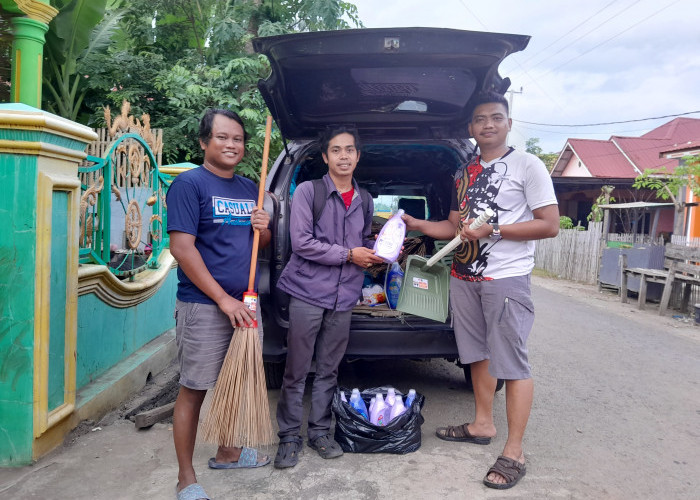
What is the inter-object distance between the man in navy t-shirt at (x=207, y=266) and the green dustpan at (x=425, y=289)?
45.5 inches

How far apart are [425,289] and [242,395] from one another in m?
1.41

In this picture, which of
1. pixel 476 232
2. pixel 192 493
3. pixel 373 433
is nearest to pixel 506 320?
pixel 476 232

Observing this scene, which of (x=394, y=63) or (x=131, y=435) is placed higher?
(x=394, y=63)

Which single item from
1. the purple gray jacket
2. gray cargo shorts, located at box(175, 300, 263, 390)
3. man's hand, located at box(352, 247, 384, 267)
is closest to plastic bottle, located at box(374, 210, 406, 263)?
man's hand, located at box(352, 247, 384, 267)

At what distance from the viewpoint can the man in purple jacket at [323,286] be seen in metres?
2.87

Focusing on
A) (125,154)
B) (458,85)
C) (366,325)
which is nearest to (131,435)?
(366,325)

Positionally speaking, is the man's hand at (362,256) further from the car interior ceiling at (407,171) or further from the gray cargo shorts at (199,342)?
the car interior ceiling at (407,171)

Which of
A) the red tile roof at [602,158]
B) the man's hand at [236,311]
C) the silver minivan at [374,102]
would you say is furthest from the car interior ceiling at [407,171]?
the red tile roof at [602,158]

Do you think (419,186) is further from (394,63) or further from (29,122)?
(29,122)

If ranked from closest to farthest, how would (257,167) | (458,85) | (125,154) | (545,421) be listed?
(458,85), (545,421), (125,154), (257,167)

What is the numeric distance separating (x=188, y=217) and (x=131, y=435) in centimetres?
155

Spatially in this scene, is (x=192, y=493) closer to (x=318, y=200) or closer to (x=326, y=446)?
(x=326, y=446)

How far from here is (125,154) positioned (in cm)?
413

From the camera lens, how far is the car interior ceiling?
407 centimetres
